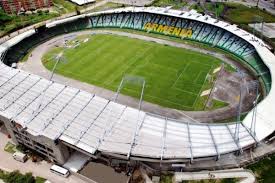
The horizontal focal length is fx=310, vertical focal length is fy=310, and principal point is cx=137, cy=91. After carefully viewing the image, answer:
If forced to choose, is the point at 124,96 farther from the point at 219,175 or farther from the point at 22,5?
the point at 22,5

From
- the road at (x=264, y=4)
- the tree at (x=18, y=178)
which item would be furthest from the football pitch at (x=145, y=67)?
the road at (x=264, y=4)

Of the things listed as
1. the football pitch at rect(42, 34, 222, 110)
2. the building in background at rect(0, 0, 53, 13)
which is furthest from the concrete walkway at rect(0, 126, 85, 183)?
the building in background at rect(0, 0, 53, 13)

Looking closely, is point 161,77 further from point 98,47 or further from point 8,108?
point 8,108

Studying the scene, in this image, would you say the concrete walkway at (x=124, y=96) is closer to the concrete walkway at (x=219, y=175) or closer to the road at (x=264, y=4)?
the concrete walkway at (x=219, y=175)

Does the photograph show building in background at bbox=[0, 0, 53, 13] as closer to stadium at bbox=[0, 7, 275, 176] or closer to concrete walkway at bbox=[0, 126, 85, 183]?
stadium at bbox=[0, 7, 275, 176]

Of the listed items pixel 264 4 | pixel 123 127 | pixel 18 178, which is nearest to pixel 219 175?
pixel 123 127
